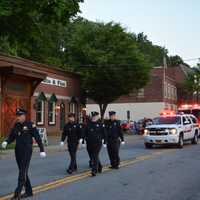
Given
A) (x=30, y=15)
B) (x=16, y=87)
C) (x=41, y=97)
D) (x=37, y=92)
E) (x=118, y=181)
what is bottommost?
(x=118, y=181)

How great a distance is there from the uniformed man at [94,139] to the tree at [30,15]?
7.67 m

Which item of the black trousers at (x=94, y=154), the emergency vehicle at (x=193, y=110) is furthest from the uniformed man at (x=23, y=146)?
the emergency vehicle at (x=193, y=110)

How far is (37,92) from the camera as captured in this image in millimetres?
37031

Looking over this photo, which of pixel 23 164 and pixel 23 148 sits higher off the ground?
pixel 23 148

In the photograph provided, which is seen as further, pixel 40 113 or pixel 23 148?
pixel 40 113

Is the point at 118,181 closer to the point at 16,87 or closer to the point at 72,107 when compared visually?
the point at 16,87

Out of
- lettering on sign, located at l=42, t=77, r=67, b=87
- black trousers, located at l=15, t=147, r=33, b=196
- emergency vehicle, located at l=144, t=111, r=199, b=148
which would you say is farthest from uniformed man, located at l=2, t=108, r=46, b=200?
lettering on sign, located at l=42, t=77, r=67, b=87

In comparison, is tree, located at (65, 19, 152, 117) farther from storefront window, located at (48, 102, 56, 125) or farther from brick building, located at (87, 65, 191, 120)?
brick building, located at (87, 65, 191, 120)

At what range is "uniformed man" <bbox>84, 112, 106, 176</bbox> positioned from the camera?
13898mm

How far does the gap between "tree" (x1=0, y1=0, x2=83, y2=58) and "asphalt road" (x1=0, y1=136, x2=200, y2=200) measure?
6.87m

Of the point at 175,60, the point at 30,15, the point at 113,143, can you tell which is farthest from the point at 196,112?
the point at 175,60

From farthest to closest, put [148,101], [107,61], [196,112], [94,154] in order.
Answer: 1. [148,101]
2. [107,61]
3. [196,112]
4. [94,154]

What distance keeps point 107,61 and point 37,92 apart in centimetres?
885

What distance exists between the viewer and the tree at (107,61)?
143ft
